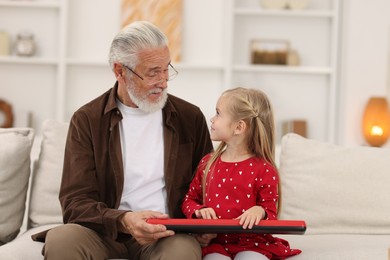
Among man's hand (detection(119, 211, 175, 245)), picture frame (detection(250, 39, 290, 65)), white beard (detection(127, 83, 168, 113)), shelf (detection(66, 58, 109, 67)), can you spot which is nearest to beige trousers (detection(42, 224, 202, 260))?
man's hand (detection(119, 211, 175, 245))

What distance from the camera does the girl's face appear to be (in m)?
2.91

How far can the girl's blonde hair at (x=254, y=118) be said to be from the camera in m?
2.91

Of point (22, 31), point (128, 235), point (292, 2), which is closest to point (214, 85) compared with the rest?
point (292, 2)

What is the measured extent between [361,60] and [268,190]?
136 inches

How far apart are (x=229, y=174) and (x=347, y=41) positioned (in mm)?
3427

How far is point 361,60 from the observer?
6055 millimetres

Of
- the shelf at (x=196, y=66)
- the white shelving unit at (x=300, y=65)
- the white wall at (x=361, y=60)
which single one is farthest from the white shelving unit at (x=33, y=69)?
the white wall at (x=361, y=60)

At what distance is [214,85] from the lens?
630 cm

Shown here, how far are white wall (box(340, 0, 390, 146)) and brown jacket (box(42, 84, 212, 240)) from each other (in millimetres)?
3131

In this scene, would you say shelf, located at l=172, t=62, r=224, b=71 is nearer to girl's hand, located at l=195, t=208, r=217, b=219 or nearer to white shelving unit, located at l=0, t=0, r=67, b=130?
white shelving unit, located at l=0, t=0, r=67, b=130

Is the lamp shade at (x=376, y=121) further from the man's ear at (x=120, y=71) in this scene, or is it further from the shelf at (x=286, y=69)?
the man's ear at (x=120, y=71)

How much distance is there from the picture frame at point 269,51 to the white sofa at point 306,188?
2915 millimetres

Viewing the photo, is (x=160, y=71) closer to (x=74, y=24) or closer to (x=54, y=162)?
(x=54, y=162)

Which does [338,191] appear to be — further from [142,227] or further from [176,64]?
[176,64]
